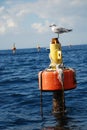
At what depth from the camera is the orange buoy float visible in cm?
1012

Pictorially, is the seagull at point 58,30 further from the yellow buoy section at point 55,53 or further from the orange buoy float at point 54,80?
the orange buoy float at point 54,80

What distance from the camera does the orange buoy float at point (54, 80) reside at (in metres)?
10.1

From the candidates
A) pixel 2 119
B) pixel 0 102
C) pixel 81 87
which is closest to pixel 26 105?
pixel 0 102

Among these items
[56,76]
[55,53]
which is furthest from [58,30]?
[56,76]

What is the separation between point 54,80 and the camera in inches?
398

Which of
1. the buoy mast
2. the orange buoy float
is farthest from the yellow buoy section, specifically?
the orange buoy float

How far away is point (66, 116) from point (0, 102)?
452 cm

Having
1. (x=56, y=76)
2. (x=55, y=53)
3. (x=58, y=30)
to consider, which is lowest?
(x=56, y=76)

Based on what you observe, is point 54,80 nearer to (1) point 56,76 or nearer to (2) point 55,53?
(1) point 56,76

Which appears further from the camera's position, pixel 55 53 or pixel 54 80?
pixel 55 53

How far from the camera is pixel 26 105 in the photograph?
14594 mm

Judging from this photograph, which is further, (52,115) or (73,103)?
(73,103)

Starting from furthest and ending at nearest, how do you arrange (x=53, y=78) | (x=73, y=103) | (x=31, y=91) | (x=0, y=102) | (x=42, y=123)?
(x=31, y=91), (x=0, y=102), (x=73, y=103), (x=42, y=123), (x=53, y=78)

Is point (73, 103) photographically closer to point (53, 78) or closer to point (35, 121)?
point (35, 121)
